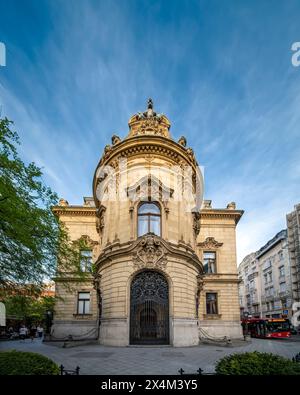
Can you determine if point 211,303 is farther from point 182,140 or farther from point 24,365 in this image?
point 24,365

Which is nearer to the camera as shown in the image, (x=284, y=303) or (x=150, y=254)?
(x=150, y=254)

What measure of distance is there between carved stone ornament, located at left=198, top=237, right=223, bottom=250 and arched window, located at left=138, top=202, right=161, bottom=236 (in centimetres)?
1192

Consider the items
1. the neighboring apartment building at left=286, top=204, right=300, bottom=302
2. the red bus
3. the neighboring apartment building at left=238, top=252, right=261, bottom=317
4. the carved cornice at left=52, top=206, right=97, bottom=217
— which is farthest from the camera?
the neighboring apartment building at left=238, top=252, right=261, bottom=317

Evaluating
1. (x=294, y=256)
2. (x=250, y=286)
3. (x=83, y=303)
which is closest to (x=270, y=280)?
(x=294, y=256)

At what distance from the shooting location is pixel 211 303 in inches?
1210

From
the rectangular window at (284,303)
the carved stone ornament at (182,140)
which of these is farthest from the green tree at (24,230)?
the rectangular window at (284,303)

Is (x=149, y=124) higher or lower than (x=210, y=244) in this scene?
higher

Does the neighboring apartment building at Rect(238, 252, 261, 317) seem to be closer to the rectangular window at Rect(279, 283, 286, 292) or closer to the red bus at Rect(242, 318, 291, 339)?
the rectangular window at Rect(279, 283, 286, 292)

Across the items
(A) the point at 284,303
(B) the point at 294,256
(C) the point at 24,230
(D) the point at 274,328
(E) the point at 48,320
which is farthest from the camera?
(A) the point at 284,303

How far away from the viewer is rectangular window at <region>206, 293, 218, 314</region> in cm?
3036

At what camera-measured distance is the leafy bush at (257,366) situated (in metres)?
5.42

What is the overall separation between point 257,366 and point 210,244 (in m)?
27.3

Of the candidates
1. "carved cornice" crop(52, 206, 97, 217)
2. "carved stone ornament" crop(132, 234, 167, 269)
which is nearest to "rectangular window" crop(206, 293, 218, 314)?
"carved stone ornament" crop(132, 234, 167, 269)

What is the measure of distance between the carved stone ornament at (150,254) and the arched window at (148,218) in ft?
4.66
